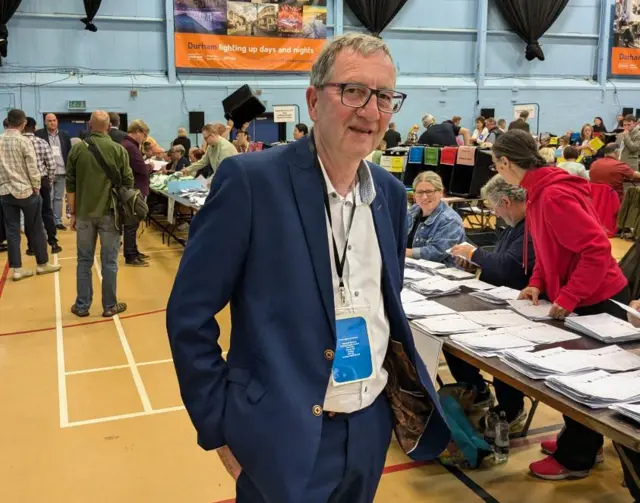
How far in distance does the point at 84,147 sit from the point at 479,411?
3.63m

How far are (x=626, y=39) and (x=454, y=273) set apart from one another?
53.6 ft

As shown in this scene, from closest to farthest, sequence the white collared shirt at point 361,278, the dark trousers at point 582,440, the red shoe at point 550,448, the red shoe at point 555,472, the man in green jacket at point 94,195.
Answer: the white collared shirt at point 361,278
the dark trousers at point 582,440
the red shoe at point 555,472
the red shoe at point 550,448
the man in green jacket at point 94,195

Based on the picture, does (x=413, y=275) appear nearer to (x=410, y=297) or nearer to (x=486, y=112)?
(x=410, y=297)

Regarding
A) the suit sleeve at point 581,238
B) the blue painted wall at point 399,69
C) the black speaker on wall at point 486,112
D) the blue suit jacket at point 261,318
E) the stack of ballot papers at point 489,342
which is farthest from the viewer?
the black speaker on wall at point 486,112

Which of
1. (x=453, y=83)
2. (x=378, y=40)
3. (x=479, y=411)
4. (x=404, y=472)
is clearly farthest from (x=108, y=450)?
(x=453, y=83)

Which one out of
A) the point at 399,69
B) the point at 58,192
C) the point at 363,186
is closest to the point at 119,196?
the point at 363,186

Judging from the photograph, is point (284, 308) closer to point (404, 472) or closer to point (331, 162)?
point (331, 162)

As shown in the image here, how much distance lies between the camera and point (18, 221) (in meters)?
6.50

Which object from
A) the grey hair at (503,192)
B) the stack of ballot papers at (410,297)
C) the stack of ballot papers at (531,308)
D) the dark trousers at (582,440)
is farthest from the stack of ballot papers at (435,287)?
the dark trousers at (582,440)

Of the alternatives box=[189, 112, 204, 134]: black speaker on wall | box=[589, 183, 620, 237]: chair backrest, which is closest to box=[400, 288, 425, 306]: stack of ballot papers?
box=[589, 183, 620, 237]: chair backrest

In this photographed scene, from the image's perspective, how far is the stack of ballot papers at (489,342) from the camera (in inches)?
93.3

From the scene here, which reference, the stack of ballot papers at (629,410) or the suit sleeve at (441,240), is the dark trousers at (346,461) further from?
the suit sleeve at (441,240)

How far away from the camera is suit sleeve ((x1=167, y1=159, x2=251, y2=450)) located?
1.29 metres

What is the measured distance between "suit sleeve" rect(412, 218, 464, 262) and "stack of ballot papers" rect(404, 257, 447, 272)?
2.8 inches
